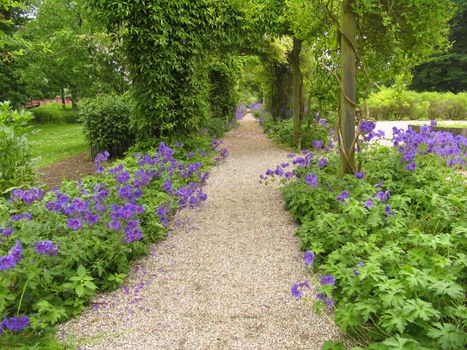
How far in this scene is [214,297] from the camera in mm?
2926

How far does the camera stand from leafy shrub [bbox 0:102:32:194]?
507 cm

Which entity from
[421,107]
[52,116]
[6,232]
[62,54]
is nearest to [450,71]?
[421,107]

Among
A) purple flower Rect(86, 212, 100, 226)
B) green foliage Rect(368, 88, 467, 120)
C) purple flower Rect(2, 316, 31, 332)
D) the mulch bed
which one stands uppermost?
green foliage Rect(368, 88, 467, 120)

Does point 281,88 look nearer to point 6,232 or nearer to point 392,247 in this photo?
point 392,247

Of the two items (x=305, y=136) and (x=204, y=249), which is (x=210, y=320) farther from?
(x=305, y=136)

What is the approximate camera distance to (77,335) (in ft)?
8.00

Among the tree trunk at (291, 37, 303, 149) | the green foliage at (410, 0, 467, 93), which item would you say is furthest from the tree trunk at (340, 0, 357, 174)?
the green foliage at (410, 0, 467, 93)

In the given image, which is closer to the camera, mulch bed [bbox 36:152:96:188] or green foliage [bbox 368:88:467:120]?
mulch bed [bbox 36:152:96:188]

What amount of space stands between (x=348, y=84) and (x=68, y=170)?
739 centimetres

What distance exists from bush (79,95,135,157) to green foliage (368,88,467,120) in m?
12.9

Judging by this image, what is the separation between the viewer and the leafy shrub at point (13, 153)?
Answer: 5074mm

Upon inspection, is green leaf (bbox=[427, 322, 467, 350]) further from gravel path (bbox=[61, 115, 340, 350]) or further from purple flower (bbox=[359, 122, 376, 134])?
purple flower (bbox=[359, 122, 376, 134])

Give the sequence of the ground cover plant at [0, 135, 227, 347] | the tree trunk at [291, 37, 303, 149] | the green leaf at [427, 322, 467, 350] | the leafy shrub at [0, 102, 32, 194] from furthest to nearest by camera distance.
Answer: the tree trunk at [291, 37, 303, 149] < the leafy shrub at [0, 102, 32, 194] < the ground cover plant at [0, 135, 227, 347] < the green leaf at [427, 322, 467, 350]

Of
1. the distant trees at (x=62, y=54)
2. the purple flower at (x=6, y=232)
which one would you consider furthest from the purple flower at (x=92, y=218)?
the distant trees at (x=62, y=54)
